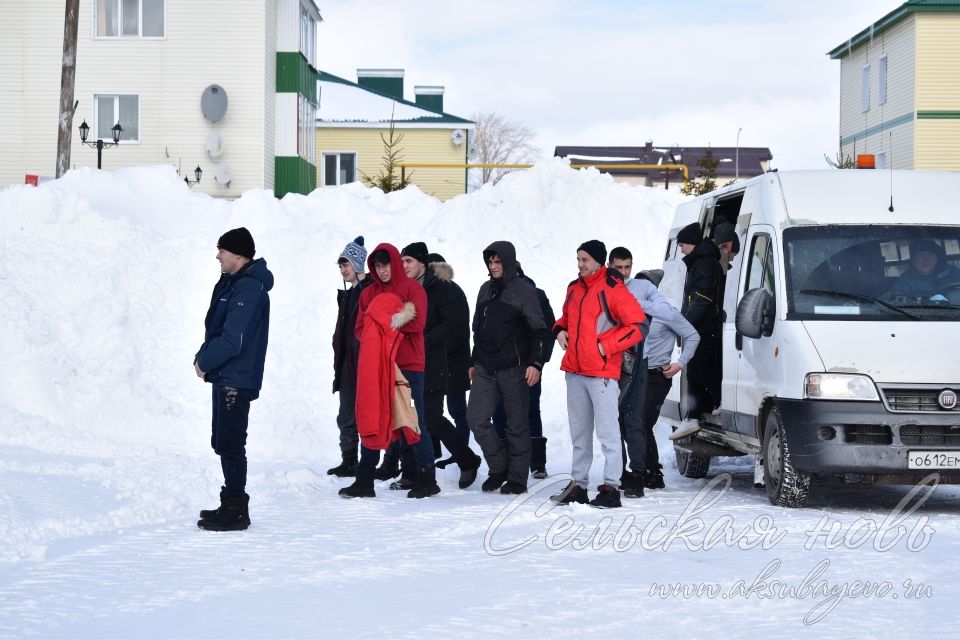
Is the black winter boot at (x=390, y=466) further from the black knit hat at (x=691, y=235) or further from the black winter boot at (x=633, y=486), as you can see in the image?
the black knit hat at (x=691, y=235)

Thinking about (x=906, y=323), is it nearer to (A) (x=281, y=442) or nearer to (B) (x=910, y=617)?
(B) (x=910, y=617)

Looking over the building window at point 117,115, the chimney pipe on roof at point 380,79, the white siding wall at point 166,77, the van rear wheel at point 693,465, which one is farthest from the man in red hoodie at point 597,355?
the chimney pipe on roof at point 380,79

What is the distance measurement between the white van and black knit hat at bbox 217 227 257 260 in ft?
12.2

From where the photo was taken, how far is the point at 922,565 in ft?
24.6

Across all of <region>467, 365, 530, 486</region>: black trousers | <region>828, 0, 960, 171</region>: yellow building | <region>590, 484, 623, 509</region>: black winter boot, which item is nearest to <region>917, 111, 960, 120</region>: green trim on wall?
<region>828, 0, 960, 171</region>: yellow building

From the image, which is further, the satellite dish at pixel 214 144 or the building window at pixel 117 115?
the building window at pixel 117 115

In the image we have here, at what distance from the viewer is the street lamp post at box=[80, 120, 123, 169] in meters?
30.5

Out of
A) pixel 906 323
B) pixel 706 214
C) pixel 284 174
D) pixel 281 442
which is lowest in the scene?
pixel 281 442

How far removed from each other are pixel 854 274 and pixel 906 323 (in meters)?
0.59

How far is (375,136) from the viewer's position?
48.4 m

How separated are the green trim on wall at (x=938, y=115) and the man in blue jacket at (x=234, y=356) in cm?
3662

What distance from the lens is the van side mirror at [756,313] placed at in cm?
996

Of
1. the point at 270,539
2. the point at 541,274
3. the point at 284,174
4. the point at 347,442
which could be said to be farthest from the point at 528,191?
the point at 270,539

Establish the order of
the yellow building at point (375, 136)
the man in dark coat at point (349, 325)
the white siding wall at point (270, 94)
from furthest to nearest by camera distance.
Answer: the yellow building at point (375, 136) → the white siding wall at point (270, 94) → the man in dark coat at point (349, 325)
